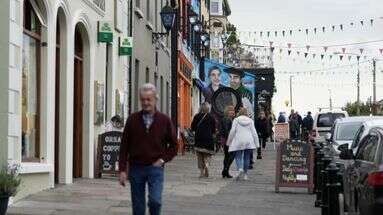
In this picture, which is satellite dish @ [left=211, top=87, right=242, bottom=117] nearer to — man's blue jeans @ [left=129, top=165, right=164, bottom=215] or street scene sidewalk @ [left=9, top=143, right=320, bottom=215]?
street scene sidewalk @ [left=9, top=143, right=320, bottom=215]

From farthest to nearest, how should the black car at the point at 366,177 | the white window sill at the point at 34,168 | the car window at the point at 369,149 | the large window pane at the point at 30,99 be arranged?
the large window pane at the point at 30,99 → the white window sill at the point at 34,168 → the car window at the point at 369,149 → the black car at the point at 366,177

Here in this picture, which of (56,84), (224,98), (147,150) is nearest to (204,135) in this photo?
(56,84)

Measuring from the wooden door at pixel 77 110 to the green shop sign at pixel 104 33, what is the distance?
503mm

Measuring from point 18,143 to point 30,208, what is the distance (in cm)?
107

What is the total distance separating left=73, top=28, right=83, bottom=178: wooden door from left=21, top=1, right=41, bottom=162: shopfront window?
2512 millimetres

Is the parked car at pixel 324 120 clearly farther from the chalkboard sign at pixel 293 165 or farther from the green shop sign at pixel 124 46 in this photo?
the chalkboard sign at pixel 293 165

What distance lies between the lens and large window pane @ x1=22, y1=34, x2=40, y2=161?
12945 mm

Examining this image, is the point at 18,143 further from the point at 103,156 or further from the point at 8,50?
the point at 103,156

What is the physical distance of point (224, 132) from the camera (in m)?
20.6

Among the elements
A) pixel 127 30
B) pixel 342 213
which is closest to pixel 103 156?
pixel 127 30

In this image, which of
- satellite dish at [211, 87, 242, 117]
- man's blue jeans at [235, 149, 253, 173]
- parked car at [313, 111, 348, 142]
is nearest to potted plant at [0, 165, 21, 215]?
man's blue jeans at [235, 149, 253, 173]

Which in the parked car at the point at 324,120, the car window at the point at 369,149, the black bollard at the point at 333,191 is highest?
the parked car at the point at 324,120

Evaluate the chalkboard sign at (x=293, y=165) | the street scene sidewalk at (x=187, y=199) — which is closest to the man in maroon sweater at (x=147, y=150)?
the street scene sidewalk at (x=187, y=199)

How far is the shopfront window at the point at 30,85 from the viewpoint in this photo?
42.5 ft
